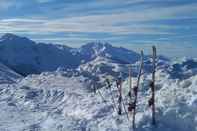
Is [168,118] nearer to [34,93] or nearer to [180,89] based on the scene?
[180,89]

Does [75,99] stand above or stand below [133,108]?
A: below

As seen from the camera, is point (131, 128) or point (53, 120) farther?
point (53, 120)

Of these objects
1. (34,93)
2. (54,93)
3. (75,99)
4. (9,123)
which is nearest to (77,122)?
(9,123)

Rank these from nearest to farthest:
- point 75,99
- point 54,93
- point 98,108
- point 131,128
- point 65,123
A: 1. point 131,128
2. point 65,123
3. point 98,108
4. point 75,99
5. point 54,93

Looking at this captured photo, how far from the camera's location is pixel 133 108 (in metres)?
20.1

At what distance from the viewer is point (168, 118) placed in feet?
65.4

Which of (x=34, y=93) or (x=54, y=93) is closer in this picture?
(x=54, y=93)

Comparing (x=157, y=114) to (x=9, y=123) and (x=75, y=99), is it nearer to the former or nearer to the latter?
(x=9, y=123)

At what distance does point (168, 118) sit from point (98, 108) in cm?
615

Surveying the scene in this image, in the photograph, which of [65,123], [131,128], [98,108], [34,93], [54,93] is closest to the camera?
[131,128]

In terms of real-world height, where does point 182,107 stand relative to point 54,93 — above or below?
above

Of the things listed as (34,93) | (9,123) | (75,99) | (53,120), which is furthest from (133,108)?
(34,93)

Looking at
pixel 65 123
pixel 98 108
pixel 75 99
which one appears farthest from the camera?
pixel 75 99

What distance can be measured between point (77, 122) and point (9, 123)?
13.8 ft
